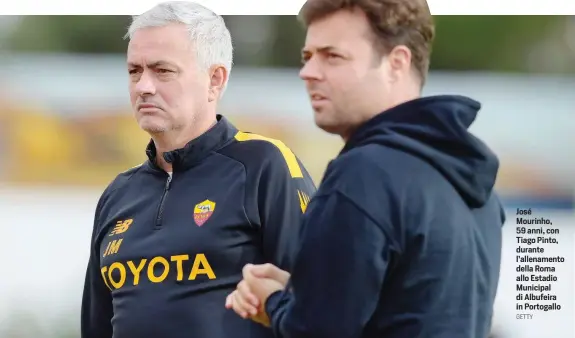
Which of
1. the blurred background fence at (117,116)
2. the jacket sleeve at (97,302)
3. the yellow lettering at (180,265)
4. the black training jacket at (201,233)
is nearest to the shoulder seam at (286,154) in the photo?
the black training jacket at (201,233)

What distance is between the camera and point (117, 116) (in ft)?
6.90

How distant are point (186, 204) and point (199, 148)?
0.12m

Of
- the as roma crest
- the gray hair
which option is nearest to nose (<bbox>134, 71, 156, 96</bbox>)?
the gray hair

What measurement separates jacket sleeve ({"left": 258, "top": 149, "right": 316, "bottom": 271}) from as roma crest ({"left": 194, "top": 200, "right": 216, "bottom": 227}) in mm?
94

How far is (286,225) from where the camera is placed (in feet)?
Result: 4.72

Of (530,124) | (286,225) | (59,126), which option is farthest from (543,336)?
(59,126)

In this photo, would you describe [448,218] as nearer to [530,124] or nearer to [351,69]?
[351,69]

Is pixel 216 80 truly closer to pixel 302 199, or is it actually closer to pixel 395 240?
pixel 302 199

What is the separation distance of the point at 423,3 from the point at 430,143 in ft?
0.64

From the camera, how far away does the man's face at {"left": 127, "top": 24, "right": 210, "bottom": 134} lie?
1.51 metres

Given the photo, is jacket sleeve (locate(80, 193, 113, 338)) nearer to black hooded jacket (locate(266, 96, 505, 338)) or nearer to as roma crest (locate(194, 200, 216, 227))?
as roma crest (locate(194, 200, 216, 227))

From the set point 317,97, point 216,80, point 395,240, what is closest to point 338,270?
point 395,240

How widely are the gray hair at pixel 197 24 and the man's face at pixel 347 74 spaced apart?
2.03 feet

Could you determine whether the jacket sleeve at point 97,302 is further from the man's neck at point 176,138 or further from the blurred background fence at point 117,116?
the blurred background fence at point 117,116
